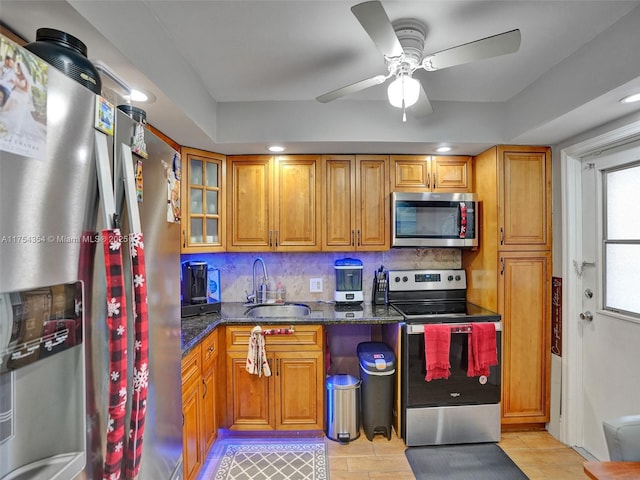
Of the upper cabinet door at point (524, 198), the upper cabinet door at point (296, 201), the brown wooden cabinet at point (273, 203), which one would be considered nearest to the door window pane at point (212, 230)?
the brown wooden cabinet at point (273, 203)

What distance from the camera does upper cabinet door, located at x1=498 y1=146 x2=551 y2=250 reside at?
2.45 m

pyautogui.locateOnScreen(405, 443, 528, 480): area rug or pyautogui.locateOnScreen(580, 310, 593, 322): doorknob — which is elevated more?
pyautogui.locateOnScreen(580, 310, 593, 322): doorknob

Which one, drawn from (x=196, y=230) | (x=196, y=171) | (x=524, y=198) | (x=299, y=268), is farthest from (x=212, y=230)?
(x=524, y=198)

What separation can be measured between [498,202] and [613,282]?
86 cm

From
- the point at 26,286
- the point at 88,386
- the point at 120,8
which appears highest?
the point at 120,8

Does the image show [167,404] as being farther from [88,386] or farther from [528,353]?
[528,353]

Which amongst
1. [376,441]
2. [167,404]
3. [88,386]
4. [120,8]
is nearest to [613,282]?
[376,441]

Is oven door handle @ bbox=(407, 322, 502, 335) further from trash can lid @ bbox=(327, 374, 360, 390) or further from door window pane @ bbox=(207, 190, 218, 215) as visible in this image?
door window pane @ bbox=(207, 190, 218, 215)

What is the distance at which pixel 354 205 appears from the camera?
2689 millimetres

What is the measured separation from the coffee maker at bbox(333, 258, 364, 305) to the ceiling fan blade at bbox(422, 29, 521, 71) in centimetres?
164

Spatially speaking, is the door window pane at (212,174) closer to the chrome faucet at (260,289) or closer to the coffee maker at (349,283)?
the chrome faucet at (260,289)

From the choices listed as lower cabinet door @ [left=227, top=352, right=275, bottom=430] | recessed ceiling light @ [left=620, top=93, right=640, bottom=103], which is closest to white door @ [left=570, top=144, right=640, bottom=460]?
recessed ceiling light @ [left=620, top=93, right=640, bottom=103]

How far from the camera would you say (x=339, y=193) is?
2.69 m

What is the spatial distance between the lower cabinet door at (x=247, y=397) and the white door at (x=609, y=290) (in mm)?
2232
